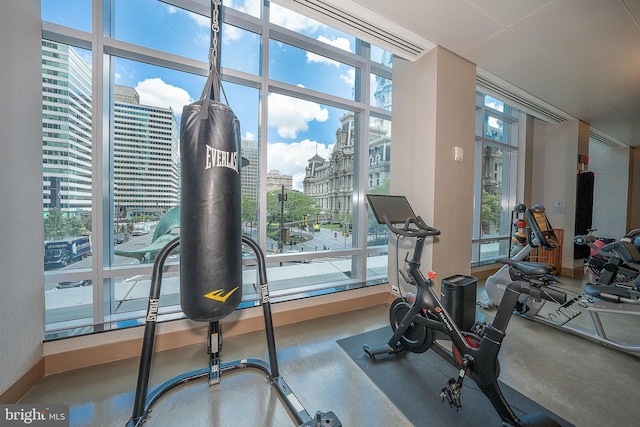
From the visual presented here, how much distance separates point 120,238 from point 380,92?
380cm

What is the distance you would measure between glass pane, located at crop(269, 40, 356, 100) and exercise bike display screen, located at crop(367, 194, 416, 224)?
178cm

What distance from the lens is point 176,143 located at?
2.49 metres

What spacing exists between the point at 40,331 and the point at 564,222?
780 centimetres

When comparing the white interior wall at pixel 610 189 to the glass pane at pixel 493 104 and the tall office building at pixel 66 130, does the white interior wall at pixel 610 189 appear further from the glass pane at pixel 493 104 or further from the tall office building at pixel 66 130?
the tall office building at pixel 66 130

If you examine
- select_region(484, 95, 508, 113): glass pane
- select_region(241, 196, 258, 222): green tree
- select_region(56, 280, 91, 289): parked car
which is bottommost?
→ select_region(56, 280, 91, 289): parked car

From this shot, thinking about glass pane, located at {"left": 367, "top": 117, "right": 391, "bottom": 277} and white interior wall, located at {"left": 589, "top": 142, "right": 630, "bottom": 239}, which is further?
white interior wall, located at {"left": 589, "top": 142, "right": 630, "bottom": 239}

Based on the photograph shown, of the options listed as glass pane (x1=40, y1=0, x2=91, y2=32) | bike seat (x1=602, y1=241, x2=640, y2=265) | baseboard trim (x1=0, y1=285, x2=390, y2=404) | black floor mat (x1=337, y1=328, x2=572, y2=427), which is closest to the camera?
black floor mat (x1=337, y1=328, x2=572, y2=427)

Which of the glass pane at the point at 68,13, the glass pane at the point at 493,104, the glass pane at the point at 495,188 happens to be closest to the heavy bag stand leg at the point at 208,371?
the glass pane at the point at 68,13

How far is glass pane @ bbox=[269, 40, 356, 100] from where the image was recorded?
2.87 m

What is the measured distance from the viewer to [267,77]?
8.80ft

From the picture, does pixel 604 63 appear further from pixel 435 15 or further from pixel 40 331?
pixel 40 331

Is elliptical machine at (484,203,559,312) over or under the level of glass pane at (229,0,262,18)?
under

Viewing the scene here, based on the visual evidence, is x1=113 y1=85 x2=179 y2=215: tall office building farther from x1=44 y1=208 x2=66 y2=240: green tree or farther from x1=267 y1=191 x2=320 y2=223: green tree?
x1=267 y1=191 x2=320 y2=223: green tree

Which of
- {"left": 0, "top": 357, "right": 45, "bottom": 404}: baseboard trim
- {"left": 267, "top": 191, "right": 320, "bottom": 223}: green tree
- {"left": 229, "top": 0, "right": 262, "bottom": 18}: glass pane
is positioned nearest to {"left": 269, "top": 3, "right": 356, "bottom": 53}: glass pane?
{"left": 229, "top": 0, "right": 262, "bottom": 18}: glass pane
